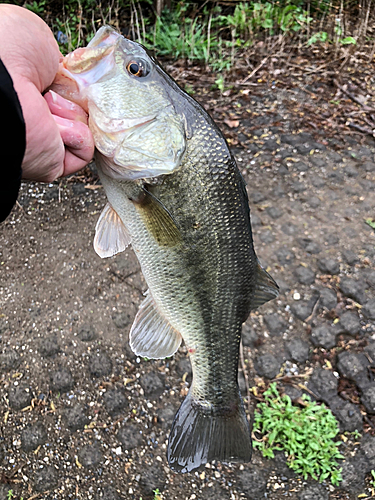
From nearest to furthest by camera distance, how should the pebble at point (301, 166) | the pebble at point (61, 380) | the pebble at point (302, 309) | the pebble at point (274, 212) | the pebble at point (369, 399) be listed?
the pebble at point (61, 380)
the pebble at point (369, 399)
the pebble at point (302, 309)
the pebble at point (274, 212)
the pebble at point (301, 166)

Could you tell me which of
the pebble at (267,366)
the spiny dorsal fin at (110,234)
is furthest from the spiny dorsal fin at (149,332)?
the pebble at (267,366)

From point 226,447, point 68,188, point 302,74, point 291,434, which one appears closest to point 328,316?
point 291,434

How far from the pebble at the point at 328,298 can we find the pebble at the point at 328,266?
0.19 metres

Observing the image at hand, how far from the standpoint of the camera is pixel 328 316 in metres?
3.22

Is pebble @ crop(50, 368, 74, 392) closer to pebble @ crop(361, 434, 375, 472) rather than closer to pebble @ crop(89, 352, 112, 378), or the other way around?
pebble @ crop(89, 352, 112, 378)

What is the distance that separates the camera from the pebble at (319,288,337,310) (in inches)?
129

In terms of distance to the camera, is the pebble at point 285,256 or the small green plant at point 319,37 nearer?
the pebble at point 285,256

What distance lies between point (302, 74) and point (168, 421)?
4865 millimetres

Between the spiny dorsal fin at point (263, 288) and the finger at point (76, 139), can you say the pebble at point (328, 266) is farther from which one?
the finger at point (76, 139)

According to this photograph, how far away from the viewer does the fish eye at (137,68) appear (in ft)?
4.62

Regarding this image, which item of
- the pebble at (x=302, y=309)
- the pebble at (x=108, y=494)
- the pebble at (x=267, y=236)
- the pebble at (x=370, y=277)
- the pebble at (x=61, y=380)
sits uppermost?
the pebble at (x=267, y=236)

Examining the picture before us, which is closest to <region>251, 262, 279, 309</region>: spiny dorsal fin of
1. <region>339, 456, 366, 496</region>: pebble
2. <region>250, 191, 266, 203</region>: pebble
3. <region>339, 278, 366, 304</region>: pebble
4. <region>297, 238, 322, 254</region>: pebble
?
<region>339, 456, 366, 496</region>: pebble

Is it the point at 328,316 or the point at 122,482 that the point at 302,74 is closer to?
the point at 328,316

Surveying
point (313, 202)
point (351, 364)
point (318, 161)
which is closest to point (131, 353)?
point (351, 364)
